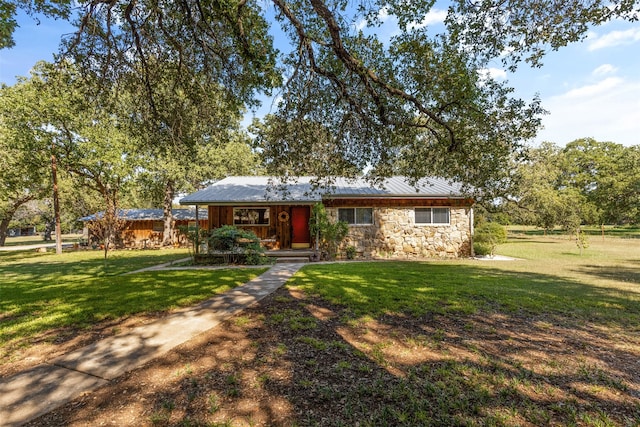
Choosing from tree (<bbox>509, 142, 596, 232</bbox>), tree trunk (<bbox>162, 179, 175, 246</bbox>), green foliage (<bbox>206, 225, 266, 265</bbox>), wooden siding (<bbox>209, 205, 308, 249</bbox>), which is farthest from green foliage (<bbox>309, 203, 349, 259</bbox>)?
tree trunk (<bbox>162, 179, 175, 246</bbox>)

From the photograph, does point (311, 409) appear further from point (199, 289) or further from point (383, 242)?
point (383, 242)

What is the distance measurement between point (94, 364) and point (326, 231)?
10.4 metres

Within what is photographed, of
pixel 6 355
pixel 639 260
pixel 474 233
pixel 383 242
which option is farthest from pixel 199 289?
pixel 639 260

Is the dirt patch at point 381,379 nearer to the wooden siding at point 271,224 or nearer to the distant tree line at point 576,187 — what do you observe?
the wooden siding at point 271,224

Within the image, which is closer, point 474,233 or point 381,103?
point 381,103

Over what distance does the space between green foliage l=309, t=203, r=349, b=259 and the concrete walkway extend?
7.78m

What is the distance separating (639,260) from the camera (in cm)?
1214

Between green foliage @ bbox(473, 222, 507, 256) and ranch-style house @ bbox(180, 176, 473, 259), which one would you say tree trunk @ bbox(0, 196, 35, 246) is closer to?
ranch-style house @ bbox(180, 176, 473, 259)

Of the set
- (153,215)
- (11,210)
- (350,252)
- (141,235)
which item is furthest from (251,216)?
(11,210)

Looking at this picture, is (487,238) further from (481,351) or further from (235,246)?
(481,351)

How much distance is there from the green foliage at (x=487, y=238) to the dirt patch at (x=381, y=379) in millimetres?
10399

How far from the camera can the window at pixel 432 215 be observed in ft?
48.7

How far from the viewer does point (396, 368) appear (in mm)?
3332

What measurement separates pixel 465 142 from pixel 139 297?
7930 mm
